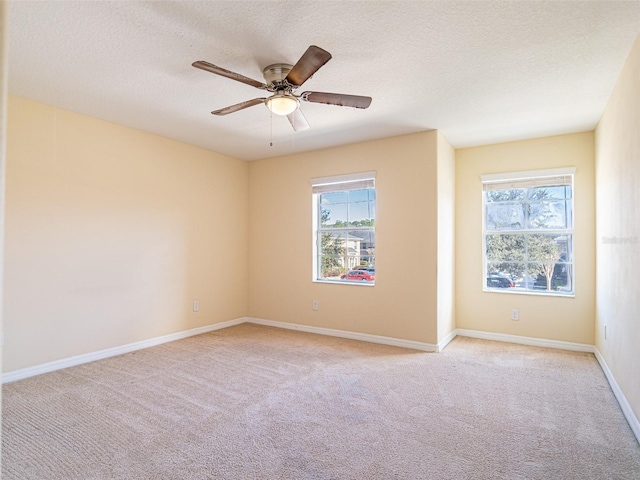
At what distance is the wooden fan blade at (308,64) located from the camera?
1991mm

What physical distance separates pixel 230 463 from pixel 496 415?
1.82 meters

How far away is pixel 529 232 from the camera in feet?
14.5

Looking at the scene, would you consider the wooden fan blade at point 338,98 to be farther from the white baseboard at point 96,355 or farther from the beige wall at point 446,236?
the white baseboard at point 96,355

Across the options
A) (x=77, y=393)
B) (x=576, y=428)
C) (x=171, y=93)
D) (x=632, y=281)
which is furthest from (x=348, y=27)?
(x=77, y=393)

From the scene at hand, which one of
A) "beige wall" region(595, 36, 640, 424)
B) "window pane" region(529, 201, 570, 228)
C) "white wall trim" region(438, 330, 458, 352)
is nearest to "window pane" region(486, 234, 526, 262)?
"window pane" region(529, 201, 570, 228)

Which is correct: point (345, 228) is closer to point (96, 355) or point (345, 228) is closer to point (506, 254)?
point (506, 254)

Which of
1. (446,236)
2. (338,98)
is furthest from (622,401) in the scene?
(338,98)

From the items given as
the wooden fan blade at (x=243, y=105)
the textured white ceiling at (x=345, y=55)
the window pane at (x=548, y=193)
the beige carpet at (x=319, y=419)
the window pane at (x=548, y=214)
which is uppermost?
the textured white ceiling at (x=345, y=55)

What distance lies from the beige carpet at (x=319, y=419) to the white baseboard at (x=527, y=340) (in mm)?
251

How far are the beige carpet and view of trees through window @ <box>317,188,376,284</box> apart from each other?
1267mm

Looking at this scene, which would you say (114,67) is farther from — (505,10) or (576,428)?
(576,428)

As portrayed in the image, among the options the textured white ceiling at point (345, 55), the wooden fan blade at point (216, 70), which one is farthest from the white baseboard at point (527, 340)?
the wooden fan blade at point (216, 70)

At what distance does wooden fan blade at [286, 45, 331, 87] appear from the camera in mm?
1991

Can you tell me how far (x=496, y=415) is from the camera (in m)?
2.55
